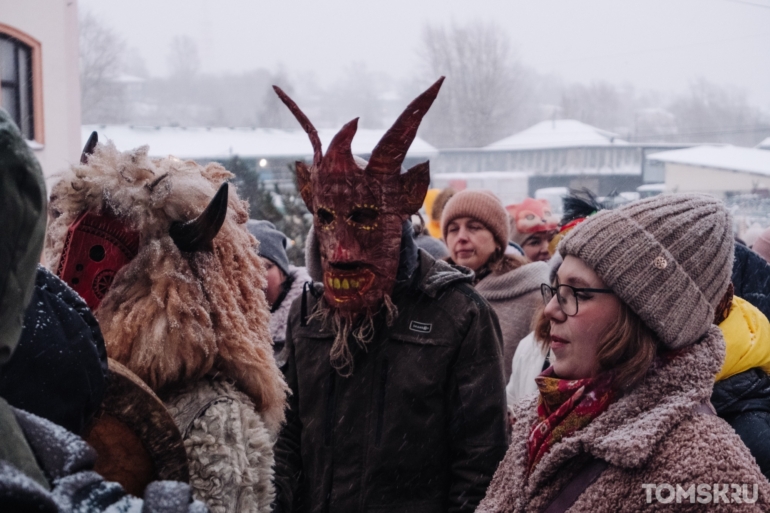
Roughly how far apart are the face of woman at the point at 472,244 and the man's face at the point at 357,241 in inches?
61.3

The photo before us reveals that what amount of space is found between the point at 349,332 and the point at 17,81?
1159cm

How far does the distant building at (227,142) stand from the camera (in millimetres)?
14922

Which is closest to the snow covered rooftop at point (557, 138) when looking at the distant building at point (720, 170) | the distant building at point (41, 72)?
the distant building at point (720, 170)

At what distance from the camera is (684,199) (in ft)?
6.74

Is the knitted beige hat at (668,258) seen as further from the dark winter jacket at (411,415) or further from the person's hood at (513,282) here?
the person's hood at (513,282)

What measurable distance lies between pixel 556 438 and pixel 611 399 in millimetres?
166

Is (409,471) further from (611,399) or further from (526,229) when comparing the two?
(526,229)

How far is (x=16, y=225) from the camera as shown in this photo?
91 cm

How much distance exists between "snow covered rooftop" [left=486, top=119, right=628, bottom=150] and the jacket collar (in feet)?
84.0

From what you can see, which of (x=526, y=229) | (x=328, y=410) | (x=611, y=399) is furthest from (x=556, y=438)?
(x=526, y=229)

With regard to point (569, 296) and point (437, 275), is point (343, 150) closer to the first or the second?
point (437, 275)

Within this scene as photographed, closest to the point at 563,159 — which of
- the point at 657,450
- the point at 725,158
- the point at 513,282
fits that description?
the point at 725,158

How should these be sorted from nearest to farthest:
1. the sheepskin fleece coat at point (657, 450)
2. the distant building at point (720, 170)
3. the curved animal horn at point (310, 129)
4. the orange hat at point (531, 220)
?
the sheepskin fleece coat at point (657, 450) → the curved animal horn at point (310, 129) → the orange hat at point (531, 220) → the distant building at point (720, 170)

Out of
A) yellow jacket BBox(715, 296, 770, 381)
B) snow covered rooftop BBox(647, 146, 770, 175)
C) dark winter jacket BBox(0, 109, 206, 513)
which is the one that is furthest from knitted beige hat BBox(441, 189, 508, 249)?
snow covered rooftop BBox(647, 146, 770, 175)
